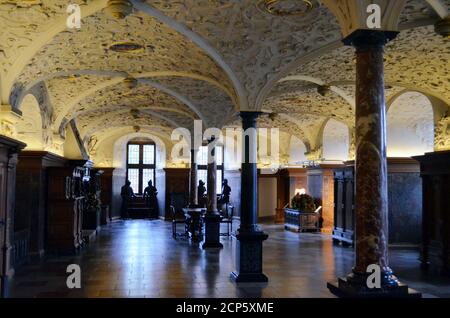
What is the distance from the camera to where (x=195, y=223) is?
1276 cm

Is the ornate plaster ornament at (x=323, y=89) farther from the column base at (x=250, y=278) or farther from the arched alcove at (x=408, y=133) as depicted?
the column base at (x=250, y=278)

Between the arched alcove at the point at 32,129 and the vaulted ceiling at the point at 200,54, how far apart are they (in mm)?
284

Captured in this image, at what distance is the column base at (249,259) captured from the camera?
7.39 meters

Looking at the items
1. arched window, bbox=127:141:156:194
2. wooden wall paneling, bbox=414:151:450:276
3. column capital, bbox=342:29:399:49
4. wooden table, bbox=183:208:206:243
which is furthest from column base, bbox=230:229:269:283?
arched window, bbox=127:141:156:194

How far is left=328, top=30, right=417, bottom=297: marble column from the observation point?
400 cm

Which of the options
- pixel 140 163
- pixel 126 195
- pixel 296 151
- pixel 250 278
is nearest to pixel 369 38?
pixel 250 278

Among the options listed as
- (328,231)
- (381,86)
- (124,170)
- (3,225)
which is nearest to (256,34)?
(381,86)

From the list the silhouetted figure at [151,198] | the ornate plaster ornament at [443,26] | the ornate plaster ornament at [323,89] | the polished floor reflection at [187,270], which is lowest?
the polished floor reflection at [187,270]

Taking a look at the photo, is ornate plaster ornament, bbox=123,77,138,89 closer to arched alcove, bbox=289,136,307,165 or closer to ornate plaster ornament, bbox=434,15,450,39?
ornate plaster ornament, bbox=434,15,450,39

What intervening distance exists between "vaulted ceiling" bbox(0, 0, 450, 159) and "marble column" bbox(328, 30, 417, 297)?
22.4 inches

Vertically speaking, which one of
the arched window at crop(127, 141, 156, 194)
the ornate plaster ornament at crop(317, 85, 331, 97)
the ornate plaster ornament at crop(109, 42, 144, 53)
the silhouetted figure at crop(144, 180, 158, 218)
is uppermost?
the ornate plaster ornament at crop(109, 42, 144, 53)

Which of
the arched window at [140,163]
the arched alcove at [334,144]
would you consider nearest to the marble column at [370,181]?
the arched alcove at [334,144]
